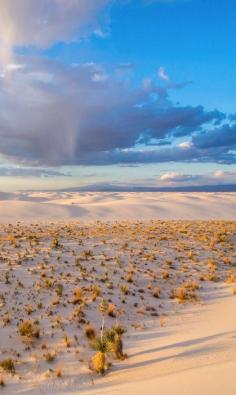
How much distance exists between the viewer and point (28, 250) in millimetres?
21281

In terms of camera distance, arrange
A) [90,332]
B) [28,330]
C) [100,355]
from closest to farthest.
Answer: [100,355] < [28,330] < [90,332]

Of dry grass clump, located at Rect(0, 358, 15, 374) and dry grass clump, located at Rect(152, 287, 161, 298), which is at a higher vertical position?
dry grass clump, located at Rect(152, 287, 161, 298)

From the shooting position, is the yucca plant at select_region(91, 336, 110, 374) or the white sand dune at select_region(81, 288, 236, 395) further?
the yucca plant at select_region(91, 336, 110, 374)

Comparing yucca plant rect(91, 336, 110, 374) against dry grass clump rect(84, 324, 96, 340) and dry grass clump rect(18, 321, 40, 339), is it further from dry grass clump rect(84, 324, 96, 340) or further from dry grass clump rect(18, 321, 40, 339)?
dry grass clump rect(18, 321, 40, 339)

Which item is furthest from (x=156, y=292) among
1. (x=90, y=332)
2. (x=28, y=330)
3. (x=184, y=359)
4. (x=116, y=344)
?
(x=184, y=359)

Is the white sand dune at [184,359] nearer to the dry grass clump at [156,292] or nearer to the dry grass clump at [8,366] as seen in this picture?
the dry grass clump at [156,292]

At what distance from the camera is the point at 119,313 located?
565 inches

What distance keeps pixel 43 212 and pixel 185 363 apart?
50.4 meters

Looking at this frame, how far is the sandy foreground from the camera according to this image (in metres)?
9.45

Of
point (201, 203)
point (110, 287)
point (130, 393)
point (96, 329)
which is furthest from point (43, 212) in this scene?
point (130, 393)

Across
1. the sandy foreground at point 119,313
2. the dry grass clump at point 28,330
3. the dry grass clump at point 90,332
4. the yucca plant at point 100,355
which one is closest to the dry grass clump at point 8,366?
the sandy foreground at point 119,313

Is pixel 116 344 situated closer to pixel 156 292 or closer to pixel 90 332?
pixel 90 332

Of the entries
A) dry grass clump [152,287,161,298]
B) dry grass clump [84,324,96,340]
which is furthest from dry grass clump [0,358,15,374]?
dry grass clump [152,287,161,298]

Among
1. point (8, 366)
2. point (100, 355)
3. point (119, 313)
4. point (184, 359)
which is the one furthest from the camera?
point (119, 313)
